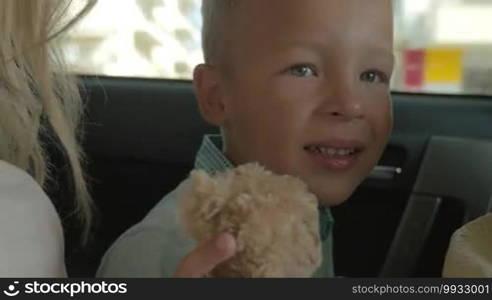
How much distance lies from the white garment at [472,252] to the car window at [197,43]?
2.24 feet

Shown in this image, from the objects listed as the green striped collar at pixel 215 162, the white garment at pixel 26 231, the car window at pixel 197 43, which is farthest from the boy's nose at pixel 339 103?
the car window at pixel 197 43

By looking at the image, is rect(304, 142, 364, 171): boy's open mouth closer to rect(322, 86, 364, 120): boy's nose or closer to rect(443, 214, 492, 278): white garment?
rect(322, 86, 364, 120): boy's nose

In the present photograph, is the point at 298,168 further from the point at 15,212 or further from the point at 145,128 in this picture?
the point at 145,128

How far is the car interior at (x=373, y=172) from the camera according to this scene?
1.68m

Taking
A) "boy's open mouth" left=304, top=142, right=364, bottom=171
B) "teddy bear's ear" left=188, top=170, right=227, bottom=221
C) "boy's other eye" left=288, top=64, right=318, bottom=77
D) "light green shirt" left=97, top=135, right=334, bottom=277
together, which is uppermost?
"teddy bear's ear" left=188, top=170, right=227, bottom=221

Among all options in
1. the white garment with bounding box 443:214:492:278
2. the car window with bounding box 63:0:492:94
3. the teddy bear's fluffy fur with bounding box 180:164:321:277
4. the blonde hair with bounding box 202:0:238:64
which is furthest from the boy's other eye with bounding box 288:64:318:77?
the car window with bounding box 63:0:492:94

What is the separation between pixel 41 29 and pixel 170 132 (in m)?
0.89

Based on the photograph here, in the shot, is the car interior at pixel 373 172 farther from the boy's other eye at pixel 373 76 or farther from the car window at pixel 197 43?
the boy's other eye at pixel 373 76

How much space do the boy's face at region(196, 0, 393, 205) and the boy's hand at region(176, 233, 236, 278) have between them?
0.37 metres

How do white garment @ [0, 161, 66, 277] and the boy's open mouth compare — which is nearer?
white garment @ [0, 161, 66, 277]

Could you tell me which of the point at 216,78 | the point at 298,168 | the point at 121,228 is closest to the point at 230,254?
the point at 298,168

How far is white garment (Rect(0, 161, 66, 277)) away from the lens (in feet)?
2.81
